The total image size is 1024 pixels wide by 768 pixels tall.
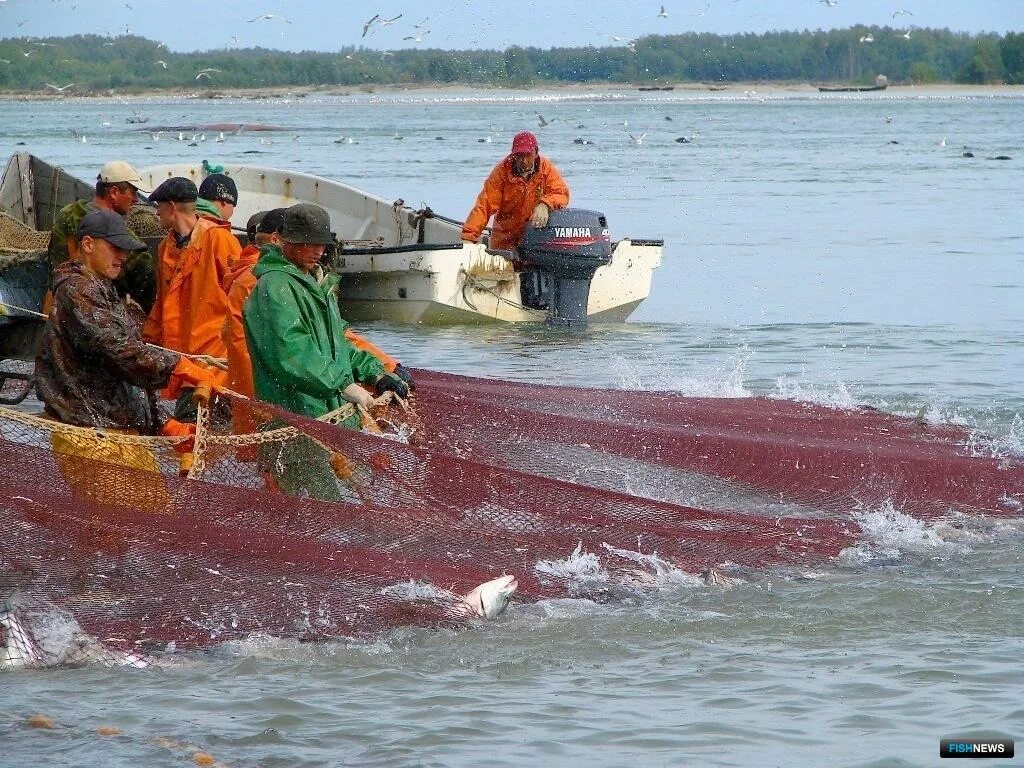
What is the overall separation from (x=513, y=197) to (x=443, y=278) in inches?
37.4

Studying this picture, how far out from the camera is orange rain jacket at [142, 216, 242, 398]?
277 inches

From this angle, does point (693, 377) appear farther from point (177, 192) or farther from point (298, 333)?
point (298, 333)

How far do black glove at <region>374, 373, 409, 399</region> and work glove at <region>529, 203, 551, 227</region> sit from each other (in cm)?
732

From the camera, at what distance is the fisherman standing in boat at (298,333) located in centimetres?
559

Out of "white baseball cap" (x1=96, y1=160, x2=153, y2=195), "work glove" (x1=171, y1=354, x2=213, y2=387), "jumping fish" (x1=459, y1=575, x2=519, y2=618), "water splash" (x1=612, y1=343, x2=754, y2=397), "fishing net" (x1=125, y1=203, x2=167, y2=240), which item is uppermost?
"white baseball cap" (x1=96, y1=160, x2=153, y2=195)

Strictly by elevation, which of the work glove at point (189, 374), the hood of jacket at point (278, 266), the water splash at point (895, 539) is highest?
the hood of jacket at point (278, 266)

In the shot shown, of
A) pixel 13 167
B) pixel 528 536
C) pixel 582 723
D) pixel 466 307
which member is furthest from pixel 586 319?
pixel 582 723

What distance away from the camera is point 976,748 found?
15.3ft

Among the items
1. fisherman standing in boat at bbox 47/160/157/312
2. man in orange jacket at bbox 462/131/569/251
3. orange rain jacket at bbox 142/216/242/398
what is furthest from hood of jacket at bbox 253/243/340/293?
man in orange jacket at bbox 462/131/569/251

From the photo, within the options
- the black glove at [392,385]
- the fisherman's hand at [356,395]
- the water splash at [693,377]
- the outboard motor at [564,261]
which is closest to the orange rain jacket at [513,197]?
the outboard motor at [564,261]

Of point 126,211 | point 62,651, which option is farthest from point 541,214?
point 62,651

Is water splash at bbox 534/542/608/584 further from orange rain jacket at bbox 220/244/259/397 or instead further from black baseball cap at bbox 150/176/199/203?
black baseball cap at bbox 150/176/199/203

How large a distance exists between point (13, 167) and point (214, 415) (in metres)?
8.71

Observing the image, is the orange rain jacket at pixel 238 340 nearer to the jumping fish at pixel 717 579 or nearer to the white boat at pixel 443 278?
the jumping fish at pixel 717 579
